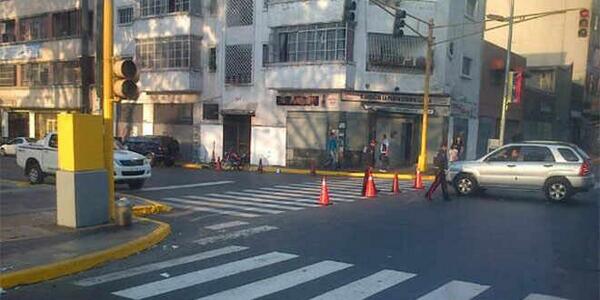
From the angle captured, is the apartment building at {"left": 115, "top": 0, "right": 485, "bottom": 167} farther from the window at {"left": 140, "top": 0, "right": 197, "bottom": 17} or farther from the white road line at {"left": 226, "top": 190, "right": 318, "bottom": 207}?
the white road line at {"left": 226, "top": 190, "right": 318, "bottom": 207}

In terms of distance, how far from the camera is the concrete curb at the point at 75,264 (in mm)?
6559

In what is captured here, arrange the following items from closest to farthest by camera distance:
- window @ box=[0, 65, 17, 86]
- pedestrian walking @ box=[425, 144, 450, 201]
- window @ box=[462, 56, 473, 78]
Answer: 1. pedestrian walking @ box=[425, 144, 450, 201]
2. window @ box=[462, 56, 473, 78]
3. window @ box=[0, 65, 17, 86]

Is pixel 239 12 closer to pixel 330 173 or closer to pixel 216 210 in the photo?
pixel 330 173

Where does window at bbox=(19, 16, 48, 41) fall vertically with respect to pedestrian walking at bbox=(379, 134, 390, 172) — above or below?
above

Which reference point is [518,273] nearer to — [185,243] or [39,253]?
[185,243]

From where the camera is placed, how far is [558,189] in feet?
50.5

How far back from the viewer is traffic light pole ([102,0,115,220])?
980 cm

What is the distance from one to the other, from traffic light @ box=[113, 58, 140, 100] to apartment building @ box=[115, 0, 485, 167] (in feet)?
55.8

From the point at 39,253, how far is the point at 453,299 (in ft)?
18.2

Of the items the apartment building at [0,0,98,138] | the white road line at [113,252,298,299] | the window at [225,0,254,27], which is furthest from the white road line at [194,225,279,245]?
the apartment building at [0,0,98,138]

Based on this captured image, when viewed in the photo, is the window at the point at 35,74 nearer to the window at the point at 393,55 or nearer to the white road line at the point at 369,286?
the window at the point at 393,55

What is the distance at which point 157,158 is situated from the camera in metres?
29.3

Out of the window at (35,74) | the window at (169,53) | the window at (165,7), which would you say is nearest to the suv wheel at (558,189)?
the window at (169,53)

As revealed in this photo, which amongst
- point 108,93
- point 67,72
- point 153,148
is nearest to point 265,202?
point 108,93
